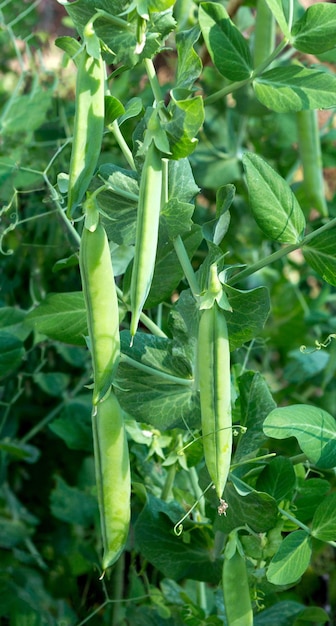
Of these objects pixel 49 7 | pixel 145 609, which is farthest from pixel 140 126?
pixel 49 7

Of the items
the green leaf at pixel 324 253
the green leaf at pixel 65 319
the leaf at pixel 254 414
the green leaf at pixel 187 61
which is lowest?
the leaf at pixel 254 414

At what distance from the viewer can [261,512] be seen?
0.63 metres

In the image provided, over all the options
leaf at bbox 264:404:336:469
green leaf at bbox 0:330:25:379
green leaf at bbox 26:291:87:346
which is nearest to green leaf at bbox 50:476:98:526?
green leaf at bbox 0:330:25:379

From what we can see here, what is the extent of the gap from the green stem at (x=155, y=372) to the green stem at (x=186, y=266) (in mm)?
67

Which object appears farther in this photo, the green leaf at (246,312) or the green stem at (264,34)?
the green stem at (264,34)

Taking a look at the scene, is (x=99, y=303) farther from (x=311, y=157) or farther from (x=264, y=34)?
(x=311, y=157)

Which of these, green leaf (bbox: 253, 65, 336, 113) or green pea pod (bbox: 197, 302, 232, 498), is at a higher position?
green leaf (bbox: 253, 65, 336, 113)

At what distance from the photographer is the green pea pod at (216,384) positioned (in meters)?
0.55

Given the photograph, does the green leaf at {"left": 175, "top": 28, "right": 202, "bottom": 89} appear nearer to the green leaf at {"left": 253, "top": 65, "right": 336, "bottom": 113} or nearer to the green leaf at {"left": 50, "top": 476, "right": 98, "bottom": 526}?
the green leaf at {"left": 253, "top": 65, "right": 336, "bottom": 113}

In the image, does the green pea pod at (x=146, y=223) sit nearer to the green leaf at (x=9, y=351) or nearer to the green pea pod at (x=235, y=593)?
the green pea pod at (x=235, y=593)

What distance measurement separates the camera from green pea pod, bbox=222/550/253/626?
0.62 m

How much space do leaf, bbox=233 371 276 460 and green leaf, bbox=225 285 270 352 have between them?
7 cm

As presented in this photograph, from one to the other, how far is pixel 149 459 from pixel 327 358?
1.40 ft

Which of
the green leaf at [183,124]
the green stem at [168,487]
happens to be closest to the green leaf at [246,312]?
the green leaf at [183,124]
